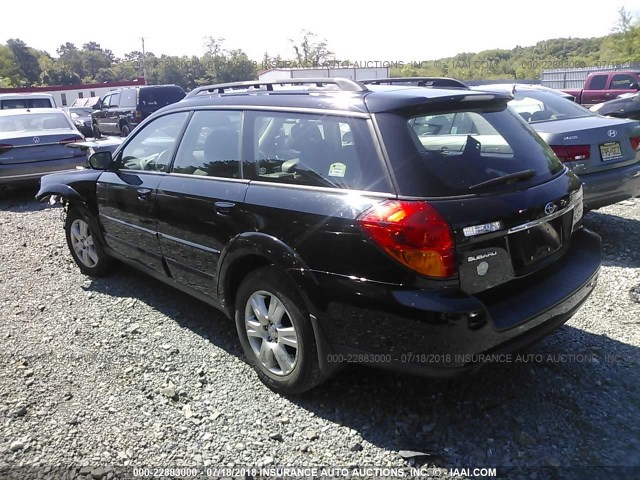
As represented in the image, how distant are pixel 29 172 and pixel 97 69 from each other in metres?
119

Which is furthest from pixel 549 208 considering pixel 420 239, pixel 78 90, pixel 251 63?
pixel 251 63

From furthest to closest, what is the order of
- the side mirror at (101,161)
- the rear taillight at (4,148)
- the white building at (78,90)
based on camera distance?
1. the white building at (78,90)
2. the rear taillight at (4,148)
3. the side mirror at (101,161)

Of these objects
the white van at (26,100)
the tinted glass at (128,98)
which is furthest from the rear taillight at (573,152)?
the tinted glass at (128,98)

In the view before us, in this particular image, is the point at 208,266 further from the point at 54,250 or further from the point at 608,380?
the point at 54,250

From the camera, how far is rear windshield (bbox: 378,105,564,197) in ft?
8.54

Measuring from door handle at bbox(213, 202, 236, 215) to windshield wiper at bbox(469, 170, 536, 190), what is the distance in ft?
4.79

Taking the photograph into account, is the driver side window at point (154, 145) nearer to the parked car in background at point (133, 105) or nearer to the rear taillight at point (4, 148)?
the rear taillight at point (4, 148)

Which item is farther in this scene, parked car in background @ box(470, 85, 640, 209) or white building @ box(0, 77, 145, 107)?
white building @ box(0, 77, 145, 107)

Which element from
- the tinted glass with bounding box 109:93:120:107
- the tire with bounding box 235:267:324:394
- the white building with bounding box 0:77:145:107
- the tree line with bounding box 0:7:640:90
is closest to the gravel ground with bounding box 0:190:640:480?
the tire with bounding box 235:267:324:394

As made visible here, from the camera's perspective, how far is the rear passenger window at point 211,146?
3473 millimetres

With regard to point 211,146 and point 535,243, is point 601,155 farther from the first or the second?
point 211,146

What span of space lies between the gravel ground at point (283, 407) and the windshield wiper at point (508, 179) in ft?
4.03

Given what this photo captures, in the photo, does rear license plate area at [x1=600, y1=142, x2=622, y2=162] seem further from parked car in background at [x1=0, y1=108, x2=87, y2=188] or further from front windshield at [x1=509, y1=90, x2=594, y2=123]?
parked car in background at [x1=0, y1=108, x2=87, y2=188]

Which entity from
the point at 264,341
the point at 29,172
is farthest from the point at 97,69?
the point at 264,341
